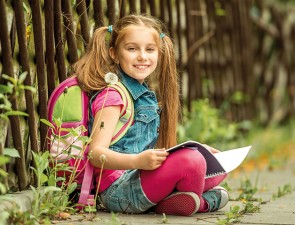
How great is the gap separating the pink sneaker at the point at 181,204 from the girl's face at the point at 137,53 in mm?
599

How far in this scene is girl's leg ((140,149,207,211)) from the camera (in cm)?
356

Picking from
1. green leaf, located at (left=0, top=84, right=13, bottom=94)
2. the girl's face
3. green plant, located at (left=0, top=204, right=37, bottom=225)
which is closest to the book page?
the girl's face

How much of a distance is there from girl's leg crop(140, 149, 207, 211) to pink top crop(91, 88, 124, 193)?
178 millimetres

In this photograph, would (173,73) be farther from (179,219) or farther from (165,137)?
(179,219)

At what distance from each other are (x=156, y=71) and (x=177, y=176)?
0.75 m

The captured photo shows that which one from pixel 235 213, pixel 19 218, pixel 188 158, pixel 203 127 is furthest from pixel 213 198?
pixel 203 127

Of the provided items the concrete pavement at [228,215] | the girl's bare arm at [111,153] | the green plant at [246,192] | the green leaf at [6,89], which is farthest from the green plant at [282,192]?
the green leaf at [6,89]

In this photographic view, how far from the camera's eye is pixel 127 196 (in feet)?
12.1

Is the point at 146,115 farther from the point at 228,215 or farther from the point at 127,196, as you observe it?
the point at 228,215

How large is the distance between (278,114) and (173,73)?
273 inches

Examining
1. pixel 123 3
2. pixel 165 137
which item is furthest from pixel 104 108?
pixel 123 3

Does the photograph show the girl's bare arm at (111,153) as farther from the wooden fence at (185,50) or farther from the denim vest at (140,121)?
the wooden fence at (185,50)

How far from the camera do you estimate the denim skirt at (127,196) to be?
3668mm

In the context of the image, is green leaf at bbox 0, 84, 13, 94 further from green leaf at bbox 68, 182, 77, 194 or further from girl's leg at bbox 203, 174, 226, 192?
girl's leg at bbox 203, 174, 226, 192
